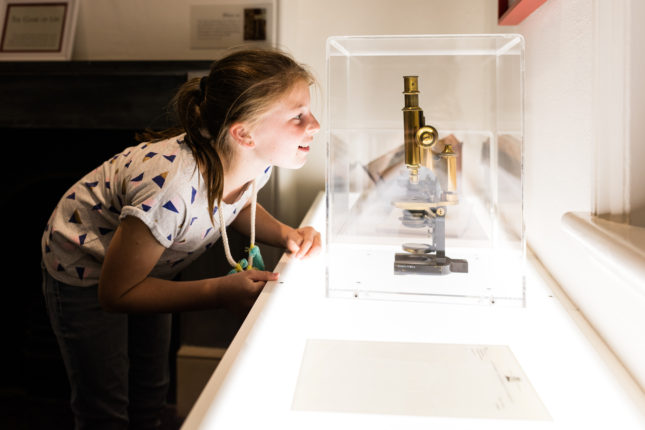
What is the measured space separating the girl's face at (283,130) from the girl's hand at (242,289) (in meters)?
0.28

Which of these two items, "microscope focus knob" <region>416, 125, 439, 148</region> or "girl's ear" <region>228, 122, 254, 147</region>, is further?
"girl's ear" <region>228, 122, 254, 147</region>

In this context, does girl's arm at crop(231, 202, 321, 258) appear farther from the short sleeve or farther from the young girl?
the short sleeve

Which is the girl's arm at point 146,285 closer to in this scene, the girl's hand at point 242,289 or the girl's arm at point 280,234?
the girl's hand at point 242,289

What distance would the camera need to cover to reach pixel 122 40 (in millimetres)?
1787

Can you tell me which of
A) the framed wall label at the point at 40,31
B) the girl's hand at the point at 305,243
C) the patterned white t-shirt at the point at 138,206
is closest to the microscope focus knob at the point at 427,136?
the girl's hand at the point at 305,243

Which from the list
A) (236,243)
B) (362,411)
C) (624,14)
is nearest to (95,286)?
(236,243)

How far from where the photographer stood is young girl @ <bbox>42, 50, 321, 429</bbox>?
97 centimetres

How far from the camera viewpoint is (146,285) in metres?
1.00

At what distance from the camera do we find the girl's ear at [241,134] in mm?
1071

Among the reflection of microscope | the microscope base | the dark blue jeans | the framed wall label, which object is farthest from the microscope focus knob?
the framed wall label

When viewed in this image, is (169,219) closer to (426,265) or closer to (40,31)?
(426,265)

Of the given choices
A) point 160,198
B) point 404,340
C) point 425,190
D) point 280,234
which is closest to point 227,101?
point 160,198

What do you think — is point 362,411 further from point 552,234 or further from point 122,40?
point 122,40

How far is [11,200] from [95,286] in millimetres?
1073
